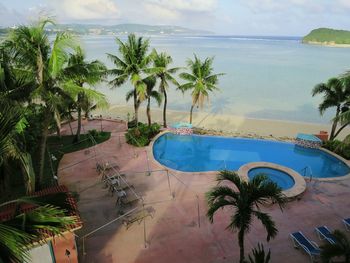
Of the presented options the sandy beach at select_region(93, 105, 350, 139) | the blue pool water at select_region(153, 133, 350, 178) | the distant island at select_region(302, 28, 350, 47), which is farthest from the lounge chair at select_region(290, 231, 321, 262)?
the distant island at select_region(302, 28, 350, 47)

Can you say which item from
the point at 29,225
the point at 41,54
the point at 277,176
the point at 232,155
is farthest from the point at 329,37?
the point at 29,225

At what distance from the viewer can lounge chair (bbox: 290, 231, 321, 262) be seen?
9570 millimetres

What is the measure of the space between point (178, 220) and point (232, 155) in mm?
8805

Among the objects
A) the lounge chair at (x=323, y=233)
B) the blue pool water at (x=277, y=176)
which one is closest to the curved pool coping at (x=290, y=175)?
the blue pool water at (x=277, y=176)

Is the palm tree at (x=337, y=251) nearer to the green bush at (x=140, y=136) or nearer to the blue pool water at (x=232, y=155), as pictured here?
the blue pool water at (x=232, y=155)

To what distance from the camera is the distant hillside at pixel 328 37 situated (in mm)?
164250

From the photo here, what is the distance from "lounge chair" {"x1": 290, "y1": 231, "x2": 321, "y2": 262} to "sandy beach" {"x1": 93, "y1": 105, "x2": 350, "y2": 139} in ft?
47.2

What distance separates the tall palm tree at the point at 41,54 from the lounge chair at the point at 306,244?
10.1 metres

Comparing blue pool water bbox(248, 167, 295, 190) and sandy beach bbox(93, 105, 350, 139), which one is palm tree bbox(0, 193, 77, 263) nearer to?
blue pool water bbox(248, 167, 295, 190)

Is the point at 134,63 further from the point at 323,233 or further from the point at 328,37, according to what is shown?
the point at 328,37

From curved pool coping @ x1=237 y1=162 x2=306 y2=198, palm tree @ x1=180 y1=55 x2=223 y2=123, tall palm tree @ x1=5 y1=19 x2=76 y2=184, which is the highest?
tall palm tree @ x1=5 y1=19 x2=76 y2=184

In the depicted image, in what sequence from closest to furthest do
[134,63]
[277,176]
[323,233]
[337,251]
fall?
[337,251] → [323,233] → [277,176] → [134,63]

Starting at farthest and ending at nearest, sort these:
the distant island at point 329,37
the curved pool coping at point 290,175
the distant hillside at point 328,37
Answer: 1. the distant hillside at point 328,37
2. the distant island at point 329,37
3. the curved pool coping at point 290,175

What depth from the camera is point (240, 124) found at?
28.6 meters
